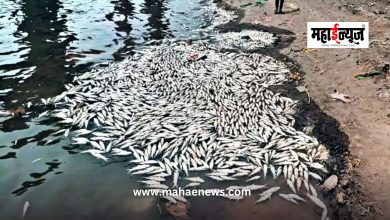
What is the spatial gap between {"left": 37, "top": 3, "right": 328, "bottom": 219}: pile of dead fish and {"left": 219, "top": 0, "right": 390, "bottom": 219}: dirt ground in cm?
81

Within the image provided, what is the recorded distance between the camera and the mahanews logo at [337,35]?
1366 centimetres

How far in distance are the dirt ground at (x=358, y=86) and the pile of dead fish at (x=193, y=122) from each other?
813 millimetres

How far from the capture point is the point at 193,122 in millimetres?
9234

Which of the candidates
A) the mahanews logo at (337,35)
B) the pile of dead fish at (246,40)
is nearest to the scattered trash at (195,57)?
the pile of dead fish at (246,40)

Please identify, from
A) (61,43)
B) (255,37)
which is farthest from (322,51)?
(61,43)

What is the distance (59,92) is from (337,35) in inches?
448

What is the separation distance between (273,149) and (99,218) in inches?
165

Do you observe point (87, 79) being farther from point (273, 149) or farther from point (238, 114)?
point (273, 149)

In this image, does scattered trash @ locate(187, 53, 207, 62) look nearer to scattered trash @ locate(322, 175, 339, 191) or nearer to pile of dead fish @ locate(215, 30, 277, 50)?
pile of dead fish @ locate(215, 30, 277, 50)

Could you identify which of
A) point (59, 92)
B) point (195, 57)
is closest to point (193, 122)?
point (59, 92)

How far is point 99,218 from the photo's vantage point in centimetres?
657

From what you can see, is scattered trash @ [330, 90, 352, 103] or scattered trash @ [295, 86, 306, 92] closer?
scattered trash @ [330, 90, 352, 103]

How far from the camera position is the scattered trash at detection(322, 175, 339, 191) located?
6.97 meters

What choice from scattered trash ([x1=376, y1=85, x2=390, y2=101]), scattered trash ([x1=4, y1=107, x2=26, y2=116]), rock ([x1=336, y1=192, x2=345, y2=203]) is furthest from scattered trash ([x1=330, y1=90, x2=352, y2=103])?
scattered trash ([x1=4, y1=107, x2=26, y2=116])
